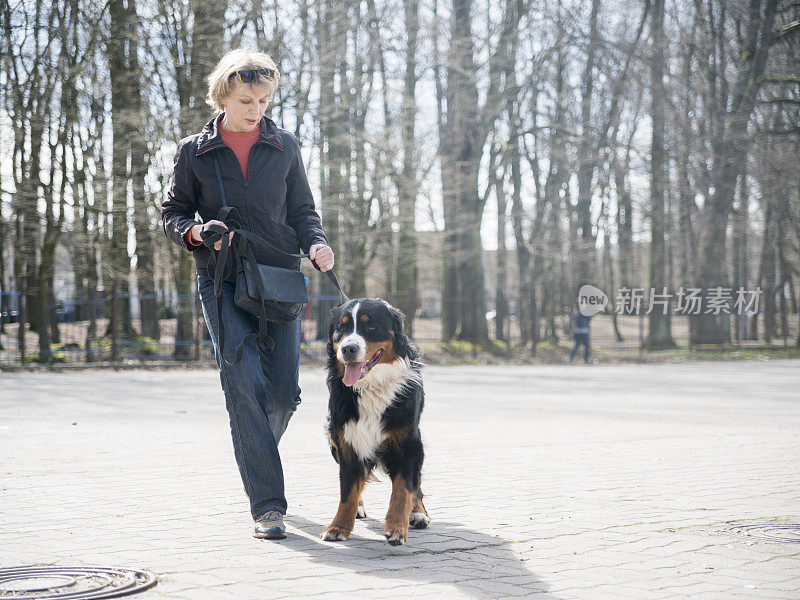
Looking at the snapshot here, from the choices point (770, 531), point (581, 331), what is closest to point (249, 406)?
point (770, 531)

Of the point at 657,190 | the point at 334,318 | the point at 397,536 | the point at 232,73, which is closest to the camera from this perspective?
the point at 397,536

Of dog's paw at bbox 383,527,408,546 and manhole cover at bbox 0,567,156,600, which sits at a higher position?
manhole cover at bbox 0,567,156,600

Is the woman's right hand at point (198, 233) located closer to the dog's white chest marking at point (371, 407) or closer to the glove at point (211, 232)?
the glove at point (211, 232)

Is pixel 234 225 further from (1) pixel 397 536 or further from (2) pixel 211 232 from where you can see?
(1) pixel 397 536

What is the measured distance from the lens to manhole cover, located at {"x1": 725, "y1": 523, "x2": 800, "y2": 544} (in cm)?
401

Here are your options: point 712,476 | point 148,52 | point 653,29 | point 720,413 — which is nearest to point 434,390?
point 720,413

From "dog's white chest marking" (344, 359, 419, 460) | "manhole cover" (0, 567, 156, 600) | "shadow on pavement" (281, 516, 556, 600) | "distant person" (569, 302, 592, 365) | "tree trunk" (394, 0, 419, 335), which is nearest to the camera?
"manhole cover" (0, 567, 156, 600)

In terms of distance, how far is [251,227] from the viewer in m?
4.33

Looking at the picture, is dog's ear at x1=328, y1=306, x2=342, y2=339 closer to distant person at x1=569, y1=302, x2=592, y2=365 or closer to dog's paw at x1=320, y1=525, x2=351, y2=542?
dog's paw at x1=320, y1=525, x2=351, y2=542

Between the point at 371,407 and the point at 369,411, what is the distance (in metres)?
0.02

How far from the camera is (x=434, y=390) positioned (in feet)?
48.6

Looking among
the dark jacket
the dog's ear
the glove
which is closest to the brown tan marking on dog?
the dog's ear

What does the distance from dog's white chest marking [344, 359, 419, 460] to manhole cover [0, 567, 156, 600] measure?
118 cm

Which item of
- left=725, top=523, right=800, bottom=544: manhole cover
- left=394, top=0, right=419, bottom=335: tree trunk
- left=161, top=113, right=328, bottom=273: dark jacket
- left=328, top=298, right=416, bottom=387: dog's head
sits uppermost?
left=394, top=0, right=419, bottom=335: tree trunk
